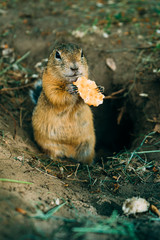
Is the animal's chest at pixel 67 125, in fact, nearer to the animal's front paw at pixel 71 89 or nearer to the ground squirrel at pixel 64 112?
the ground squirrel at pixel 64 112

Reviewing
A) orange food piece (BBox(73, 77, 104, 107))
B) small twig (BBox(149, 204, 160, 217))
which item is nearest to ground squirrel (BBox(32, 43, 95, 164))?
orange food piece (BBox(73, 77, 104, 107))

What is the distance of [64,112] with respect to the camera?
4.27 metres

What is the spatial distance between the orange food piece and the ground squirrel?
142 mm

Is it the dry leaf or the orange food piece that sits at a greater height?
the orange food piece

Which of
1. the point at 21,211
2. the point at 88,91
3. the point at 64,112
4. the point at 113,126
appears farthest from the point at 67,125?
the point at 113,126

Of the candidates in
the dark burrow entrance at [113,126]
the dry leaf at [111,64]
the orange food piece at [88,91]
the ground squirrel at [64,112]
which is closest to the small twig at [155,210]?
the orange food piece at [88,91]

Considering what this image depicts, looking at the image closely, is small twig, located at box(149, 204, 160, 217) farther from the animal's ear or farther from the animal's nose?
the animal's ear

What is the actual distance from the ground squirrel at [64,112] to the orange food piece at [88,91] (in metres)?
0.14

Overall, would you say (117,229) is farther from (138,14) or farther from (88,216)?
(138,14)

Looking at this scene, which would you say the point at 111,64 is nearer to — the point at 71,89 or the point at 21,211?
the point at 71,89

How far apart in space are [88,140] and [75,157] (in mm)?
405

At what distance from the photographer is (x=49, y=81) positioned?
421 centimetres

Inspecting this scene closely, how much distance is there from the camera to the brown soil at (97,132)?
2490mm

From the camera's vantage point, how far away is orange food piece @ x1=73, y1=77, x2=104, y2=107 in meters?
3.64
